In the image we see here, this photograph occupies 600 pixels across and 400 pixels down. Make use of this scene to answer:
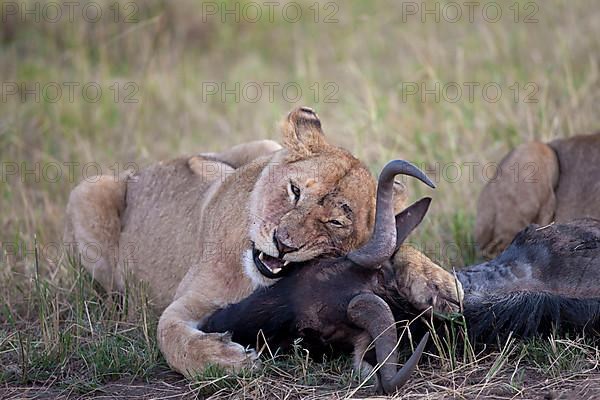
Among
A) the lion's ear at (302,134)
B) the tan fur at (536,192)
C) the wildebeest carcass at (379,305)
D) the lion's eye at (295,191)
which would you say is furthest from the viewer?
the tan fur at (536,192)

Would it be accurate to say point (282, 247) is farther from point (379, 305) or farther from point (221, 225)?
point (221, 225)

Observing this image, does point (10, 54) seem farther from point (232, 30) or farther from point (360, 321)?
point (360, 321)

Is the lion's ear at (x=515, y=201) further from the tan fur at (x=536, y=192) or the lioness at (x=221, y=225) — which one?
the lioness at (x=221, y=225)

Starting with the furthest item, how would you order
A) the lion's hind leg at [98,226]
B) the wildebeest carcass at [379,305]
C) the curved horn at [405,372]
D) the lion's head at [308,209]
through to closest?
the lion's hind leg at [98,226] < the lion's head at [308,209] < the wildebeest carcass at [379,305] < the curved horn at [405,372]

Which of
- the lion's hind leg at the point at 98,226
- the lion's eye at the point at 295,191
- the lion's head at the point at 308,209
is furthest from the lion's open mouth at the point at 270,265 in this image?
the lion's hind leg at the point at 98,226

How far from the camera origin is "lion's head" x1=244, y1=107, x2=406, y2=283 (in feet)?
12.4

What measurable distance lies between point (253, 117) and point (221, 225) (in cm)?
397

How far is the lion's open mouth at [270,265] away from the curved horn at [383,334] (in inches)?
12.9

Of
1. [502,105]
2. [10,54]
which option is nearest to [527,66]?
[502,105]

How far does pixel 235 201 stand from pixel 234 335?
85cm

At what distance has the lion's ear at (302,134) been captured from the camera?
14.2 ft

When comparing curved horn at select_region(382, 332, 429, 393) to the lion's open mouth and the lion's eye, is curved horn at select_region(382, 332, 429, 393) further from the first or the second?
the lion's eye

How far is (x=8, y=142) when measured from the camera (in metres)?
7.48

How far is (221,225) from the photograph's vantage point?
446cm
